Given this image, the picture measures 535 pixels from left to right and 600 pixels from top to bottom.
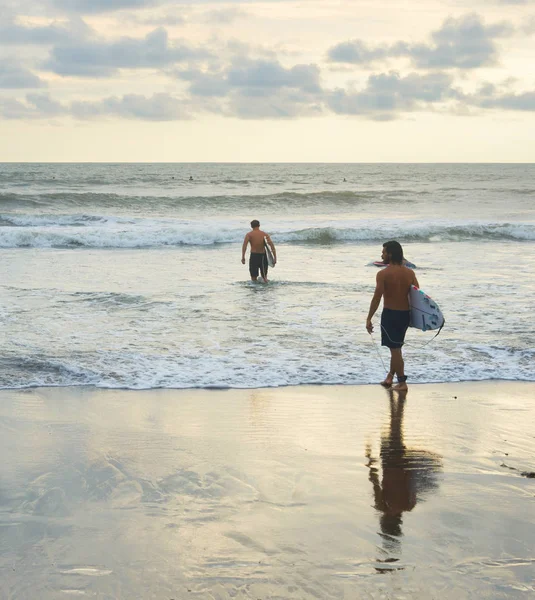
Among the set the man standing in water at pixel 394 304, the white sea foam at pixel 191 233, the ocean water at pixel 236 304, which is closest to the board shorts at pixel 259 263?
the ocean water at pixel 236 304

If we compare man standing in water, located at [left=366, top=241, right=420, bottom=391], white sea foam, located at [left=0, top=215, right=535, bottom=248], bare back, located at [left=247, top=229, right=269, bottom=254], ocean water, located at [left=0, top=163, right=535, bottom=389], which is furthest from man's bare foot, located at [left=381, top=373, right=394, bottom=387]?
white sea foam, located at [left=0, top=215, right=535, bottom=248]

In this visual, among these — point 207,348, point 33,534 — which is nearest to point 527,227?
point 207,348

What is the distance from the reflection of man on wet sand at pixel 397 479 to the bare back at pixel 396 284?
1.89m

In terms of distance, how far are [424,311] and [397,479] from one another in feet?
10.1

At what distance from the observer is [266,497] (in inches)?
184

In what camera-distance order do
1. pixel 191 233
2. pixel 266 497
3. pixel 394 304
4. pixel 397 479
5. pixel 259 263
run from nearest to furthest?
pixel 266 497 → pixel 397 479 → pixel 394 304 → pixel 259 263 → pixel 191 233

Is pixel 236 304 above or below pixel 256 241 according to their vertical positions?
below

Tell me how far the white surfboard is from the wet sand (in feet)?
3.13

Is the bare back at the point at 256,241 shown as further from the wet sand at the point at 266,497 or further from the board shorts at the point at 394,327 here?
the wet sand at the point at 266,497

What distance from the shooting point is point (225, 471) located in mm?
5152

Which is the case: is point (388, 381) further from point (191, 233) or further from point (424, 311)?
point (191, 233)

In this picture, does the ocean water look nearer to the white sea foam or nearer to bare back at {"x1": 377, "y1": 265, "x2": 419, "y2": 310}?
the white sea foam

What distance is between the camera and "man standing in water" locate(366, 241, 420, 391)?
25.2 feet

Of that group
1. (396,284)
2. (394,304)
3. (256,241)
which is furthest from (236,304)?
(396,284)
